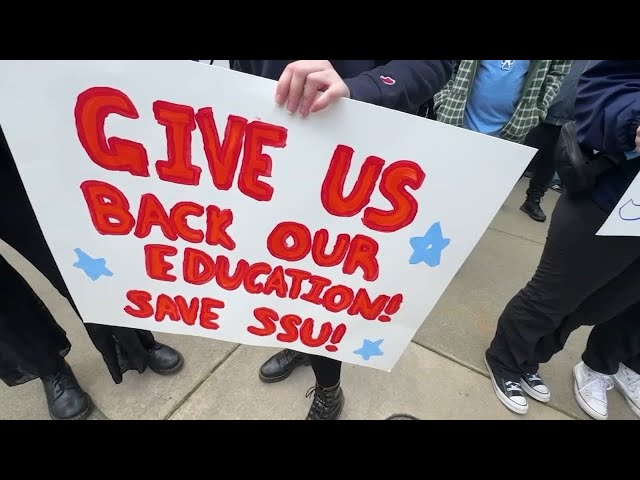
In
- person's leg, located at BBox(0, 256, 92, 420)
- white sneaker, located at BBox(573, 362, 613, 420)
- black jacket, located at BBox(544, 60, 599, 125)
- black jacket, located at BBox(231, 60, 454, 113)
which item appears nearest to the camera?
black jacket, located at BBox(231, 60, 454, 113)

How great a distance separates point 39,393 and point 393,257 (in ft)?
5.13

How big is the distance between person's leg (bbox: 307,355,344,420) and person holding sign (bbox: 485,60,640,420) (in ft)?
2.45

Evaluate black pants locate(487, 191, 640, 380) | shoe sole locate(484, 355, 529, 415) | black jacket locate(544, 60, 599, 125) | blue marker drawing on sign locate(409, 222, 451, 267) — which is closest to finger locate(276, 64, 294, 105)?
blue marker drawing on sign locate(409, 222, 451, 267)

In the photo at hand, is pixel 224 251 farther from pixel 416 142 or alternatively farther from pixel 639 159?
pixel 639 159

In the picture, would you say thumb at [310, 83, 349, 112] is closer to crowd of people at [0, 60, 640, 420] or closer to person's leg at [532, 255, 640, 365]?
crowd of people at [0, 60, 640, 420]

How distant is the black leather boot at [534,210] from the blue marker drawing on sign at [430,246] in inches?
110

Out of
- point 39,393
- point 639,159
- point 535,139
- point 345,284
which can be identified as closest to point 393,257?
point 345,284

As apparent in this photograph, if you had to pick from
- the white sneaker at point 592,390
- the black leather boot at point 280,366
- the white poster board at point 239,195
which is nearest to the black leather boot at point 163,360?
the black leather boot at point 280,366

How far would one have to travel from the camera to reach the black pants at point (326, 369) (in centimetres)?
132

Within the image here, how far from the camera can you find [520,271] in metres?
2.57

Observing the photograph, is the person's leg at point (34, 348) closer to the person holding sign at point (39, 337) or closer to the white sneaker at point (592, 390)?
the person holding sign at point (39, 337)

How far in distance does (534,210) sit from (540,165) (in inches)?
15.7

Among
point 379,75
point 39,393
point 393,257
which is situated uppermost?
point 379,75

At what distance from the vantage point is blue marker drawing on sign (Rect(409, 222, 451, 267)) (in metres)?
0.90
